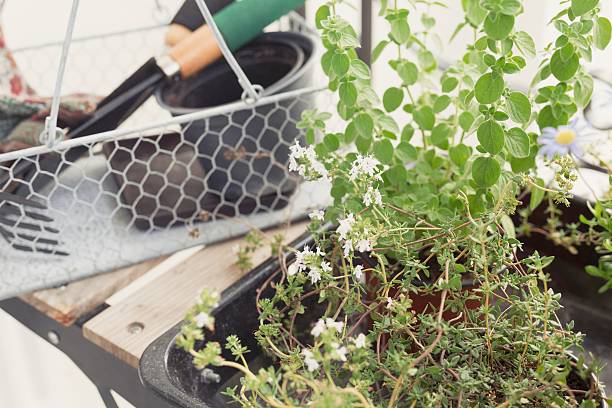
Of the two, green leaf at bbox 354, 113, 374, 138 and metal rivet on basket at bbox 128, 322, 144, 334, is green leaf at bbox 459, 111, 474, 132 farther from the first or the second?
metal rivet on basket at bbox 128, 322, 144, 334

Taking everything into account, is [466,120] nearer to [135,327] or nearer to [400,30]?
[400,30]

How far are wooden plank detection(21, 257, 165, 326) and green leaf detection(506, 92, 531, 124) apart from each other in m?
0.38

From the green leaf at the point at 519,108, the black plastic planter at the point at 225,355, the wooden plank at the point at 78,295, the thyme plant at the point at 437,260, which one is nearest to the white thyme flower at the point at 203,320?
the thyme plant at the point at 437,260

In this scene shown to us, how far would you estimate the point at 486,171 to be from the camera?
16.4 inches

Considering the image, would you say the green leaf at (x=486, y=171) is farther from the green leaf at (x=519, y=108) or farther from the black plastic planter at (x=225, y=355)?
the black plastic planter at (x=225, y=355)

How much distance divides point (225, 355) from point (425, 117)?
0.75 ft

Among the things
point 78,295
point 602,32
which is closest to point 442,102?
point 602,32

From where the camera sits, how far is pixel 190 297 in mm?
587

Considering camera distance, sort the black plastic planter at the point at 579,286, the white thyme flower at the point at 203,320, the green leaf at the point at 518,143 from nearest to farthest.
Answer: the white thyme flower at the point at 203,320 → the green leaf at the point at 518,143 → the black plastic planter at the point at 579,286

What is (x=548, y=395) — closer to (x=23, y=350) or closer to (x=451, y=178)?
(x=451, y=178)

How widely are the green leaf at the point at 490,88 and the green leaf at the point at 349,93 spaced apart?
0.26 feet

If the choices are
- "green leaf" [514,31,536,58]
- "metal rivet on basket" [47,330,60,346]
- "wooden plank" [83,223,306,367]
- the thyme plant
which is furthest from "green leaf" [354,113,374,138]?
"metal rivet on basket" [47,330,60,346]

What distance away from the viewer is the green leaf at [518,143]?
0.40 meters

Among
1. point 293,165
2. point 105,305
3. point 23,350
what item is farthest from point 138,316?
point 23,350
